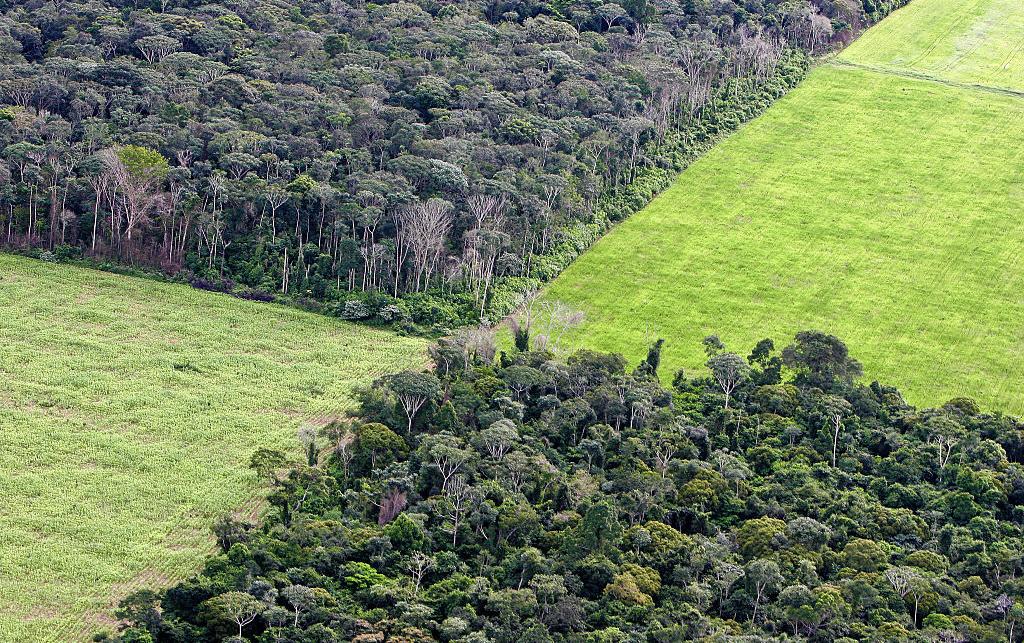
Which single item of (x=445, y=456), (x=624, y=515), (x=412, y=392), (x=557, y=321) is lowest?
(x=624, y=515)

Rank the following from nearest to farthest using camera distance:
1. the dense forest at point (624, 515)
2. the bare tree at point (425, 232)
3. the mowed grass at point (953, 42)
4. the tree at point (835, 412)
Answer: the dense forest at point (624, 515) < the tree at point (835, 412) < the bare tree at point (425, 232) < the mowed grass at point (953, 42)

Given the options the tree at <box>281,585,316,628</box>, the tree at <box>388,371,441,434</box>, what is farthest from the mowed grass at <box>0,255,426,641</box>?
the tree at <box>281,585,316,628</box>

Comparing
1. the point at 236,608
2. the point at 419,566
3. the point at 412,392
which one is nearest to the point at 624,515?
the point at 419,566

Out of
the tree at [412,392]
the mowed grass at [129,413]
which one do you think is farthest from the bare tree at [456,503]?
the mowed grass at [129,413]

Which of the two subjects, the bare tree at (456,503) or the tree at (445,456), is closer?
the bare tree at (456,503)

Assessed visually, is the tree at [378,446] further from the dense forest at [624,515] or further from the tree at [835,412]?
the tree at [835,412]

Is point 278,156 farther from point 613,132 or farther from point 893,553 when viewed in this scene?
point 893,553

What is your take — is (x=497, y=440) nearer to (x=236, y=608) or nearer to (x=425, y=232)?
(x=236, y=608)
